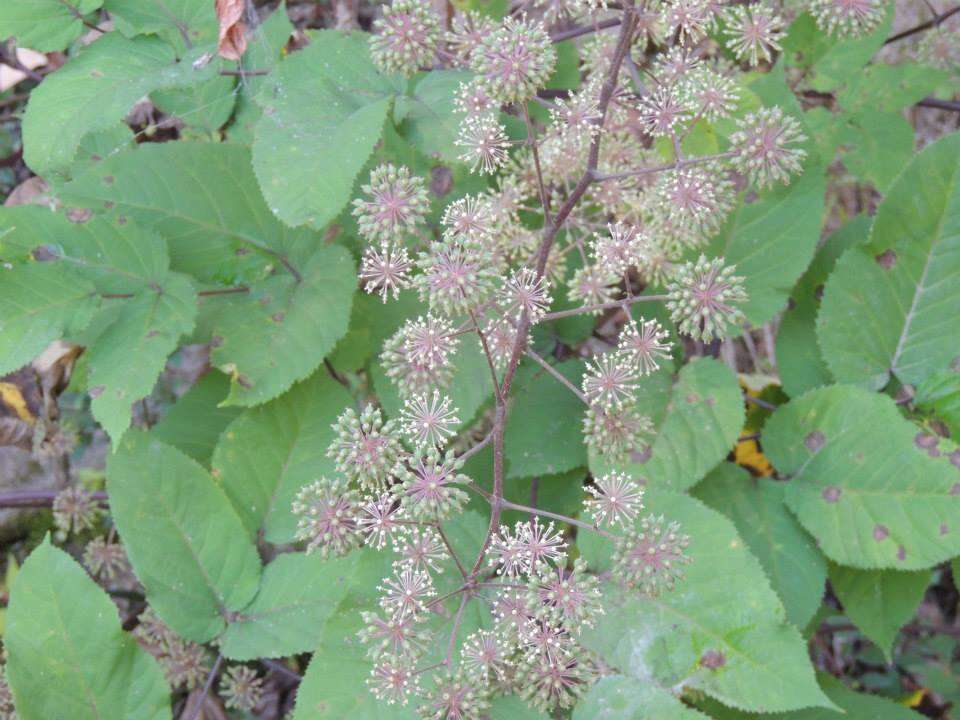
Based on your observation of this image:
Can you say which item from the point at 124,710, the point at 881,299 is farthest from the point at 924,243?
the point at 124,710

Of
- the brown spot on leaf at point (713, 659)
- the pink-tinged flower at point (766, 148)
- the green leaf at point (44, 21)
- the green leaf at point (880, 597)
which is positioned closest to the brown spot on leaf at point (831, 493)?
the green leaf at point (880, 597)

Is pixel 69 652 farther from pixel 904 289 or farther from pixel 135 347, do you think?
pixel 904 289

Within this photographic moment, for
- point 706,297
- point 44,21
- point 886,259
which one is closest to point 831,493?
point 886,259

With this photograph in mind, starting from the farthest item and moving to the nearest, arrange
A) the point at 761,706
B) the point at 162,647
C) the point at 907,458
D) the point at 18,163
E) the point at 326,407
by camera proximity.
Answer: the point at 18,163 → the point at 162,647 → the point at 326,407 → the point at 907,458 → the point at 761,706

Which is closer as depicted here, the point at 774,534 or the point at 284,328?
the point at 284,328

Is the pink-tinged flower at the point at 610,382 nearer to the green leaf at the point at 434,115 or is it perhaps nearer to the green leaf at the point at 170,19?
the green leaf at the point at 434,115

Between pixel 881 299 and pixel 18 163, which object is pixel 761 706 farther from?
pixel 18 163

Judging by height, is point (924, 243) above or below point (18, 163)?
above
